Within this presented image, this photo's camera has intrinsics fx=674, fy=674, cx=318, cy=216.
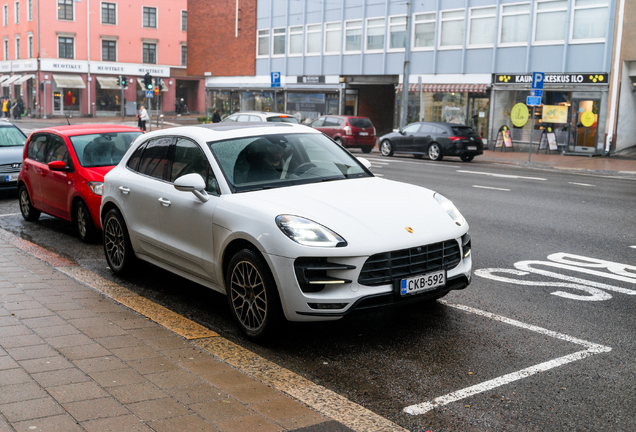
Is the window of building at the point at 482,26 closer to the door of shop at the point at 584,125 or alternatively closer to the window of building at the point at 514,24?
the window of building at the point at 514,24

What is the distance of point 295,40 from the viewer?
44.7m

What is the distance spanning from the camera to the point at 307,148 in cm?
625

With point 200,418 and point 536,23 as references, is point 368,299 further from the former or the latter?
point 536,23

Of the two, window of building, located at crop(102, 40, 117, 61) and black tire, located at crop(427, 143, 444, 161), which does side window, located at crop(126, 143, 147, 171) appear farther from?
window of building, located at crop(102, 40, 117, 61)

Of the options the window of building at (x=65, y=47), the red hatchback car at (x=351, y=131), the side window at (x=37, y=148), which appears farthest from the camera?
the window of building at (x=65, y=47)

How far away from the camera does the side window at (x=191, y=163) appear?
5742mm

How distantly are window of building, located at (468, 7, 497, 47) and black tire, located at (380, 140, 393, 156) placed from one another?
8.39m

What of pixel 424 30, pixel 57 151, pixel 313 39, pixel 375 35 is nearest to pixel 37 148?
pixel 57 151

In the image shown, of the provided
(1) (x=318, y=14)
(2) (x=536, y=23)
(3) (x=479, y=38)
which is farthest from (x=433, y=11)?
(1) (x=318, y=14)

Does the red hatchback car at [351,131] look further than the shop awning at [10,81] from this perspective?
No

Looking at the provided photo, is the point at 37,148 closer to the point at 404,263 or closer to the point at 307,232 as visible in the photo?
the point at 307,232

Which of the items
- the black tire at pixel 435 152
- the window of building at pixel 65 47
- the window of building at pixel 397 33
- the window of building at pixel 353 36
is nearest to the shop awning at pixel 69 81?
the window of building at pixel 65 47

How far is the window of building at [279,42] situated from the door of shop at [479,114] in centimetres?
1701

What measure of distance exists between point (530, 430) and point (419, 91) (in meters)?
32.7
